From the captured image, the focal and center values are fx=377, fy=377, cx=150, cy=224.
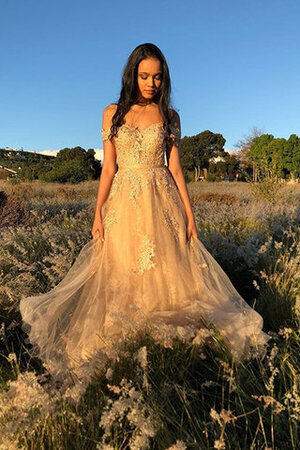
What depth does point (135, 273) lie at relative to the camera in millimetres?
2988

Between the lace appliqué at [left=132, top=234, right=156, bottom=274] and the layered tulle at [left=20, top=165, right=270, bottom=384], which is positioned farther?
the lace appliqué at [left=132, top=234, right=156, bottom=274]

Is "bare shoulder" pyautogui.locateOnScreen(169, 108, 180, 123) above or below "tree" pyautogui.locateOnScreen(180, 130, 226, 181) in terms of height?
below

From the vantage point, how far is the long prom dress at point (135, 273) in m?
2.82

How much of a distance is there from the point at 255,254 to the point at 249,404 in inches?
79.3

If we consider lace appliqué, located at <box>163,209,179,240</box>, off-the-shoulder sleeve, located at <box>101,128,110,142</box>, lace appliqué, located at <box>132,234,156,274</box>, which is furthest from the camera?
off-the-shoulder sleeve, located at <box>101,128,110,142</box>

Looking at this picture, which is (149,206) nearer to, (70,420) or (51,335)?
(51,335)

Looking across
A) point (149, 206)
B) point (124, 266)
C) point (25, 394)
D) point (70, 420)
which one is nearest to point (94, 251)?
Result: point (124, 266)

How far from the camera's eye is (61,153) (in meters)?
47.0

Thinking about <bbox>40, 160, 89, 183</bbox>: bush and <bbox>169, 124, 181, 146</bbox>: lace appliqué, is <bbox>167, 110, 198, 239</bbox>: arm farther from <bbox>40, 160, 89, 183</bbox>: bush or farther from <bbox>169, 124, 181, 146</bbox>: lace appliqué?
<bbox>40, 160, 89, 183</bbox>: bush

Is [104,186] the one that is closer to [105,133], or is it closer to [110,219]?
[110,219]

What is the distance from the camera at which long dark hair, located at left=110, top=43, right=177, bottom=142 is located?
3256 mm

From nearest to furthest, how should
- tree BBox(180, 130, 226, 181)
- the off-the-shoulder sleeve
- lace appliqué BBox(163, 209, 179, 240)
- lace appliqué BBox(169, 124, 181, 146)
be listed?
lace appliqué BBox(163, 209, 179, 240) < the off-the-shoulder sleeve < lace appliqué BBox(169, 124, 181, 146) < tree BBox(180, 130, 226, 181)

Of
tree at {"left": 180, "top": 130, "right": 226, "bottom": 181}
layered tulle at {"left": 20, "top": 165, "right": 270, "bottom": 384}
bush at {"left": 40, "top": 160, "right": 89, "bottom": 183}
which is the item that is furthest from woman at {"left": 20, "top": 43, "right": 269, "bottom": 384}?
tree at {"left": 180, "top": 130, "right": 226, "bottom": 181}

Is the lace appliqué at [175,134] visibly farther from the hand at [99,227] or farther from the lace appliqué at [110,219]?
the hand at [99,227]
